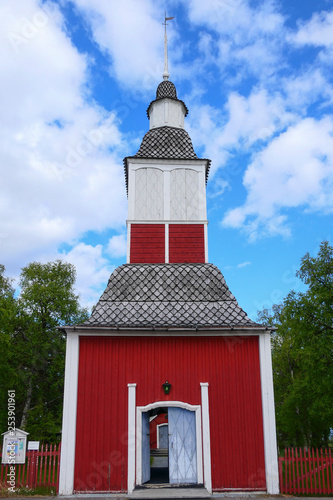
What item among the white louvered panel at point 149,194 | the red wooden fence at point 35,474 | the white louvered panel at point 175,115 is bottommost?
the red wooden fence at point 35,474

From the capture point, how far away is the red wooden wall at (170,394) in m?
10.8

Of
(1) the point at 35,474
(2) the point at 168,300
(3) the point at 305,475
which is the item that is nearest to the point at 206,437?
(3) the point at 305,475

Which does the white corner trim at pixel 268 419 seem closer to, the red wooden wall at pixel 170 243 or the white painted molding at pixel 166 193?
the red wooden wall at pixel 170 243

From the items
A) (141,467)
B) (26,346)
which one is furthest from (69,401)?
(26,346)

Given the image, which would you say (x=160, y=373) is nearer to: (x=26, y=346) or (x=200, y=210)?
(x=200, y=210)

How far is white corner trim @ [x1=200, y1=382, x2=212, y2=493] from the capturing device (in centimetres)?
1074

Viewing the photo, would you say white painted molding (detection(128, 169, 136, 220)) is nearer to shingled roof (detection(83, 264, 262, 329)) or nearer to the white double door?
shingled roof (detection(83, 264, 262, 329))

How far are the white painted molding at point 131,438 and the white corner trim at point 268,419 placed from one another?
357 cm

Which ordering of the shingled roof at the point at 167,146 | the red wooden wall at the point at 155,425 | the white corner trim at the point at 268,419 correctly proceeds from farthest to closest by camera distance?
the red wooden wall at the point at 155,425
the shingled roof at the point at 167,146
the white corner trim at the point at 268,419

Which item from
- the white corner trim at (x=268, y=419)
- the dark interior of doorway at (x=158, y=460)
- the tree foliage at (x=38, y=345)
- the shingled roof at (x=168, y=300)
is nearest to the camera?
the white corner trim at (x=268, y=419)

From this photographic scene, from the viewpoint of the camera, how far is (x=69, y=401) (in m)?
11.2

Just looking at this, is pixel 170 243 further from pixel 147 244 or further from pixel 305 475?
pixel 305 475

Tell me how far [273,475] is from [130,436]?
3932 mm

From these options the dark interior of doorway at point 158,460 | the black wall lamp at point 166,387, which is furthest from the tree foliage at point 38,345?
the black wall lamp at point 166,387
